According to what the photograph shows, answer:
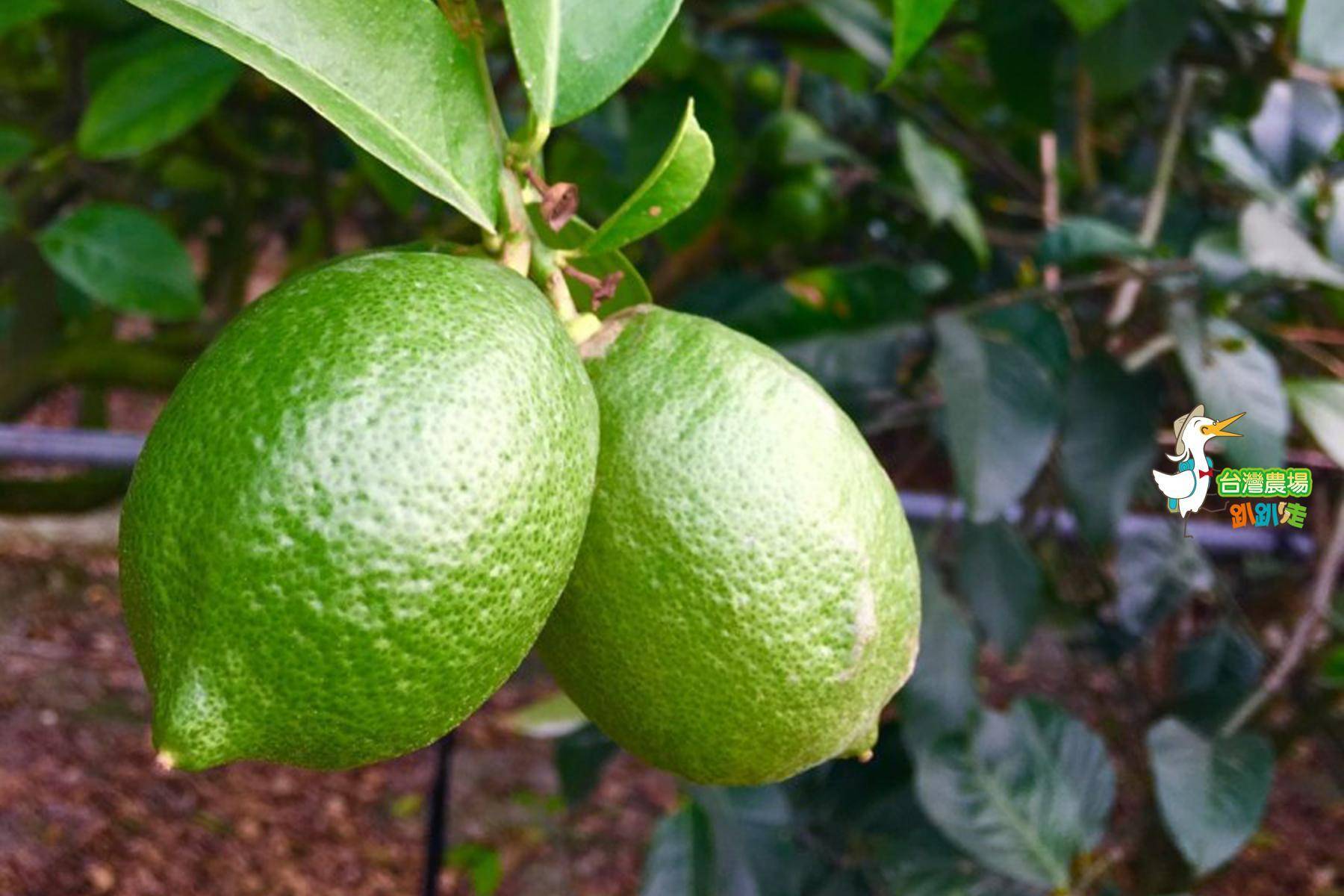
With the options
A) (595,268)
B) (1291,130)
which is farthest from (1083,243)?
(595,268)

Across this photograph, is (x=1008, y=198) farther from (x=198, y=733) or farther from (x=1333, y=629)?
(x=198, y=733)

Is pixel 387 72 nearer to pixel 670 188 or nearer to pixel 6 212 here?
pixel 670 188

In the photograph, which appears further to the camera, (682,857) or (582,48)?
(682,857)

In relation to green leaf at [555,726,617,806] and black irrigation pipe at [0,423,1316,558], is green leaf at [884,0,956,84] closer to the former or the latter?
black irrigation pipe at [0,423,1316,558]

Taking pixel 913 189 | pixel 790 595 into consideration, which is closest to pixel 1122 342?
pixel 913 189

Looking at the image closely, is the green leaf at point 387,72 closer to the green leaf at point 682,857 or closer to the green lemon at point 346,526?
the green lemon at point 346,526

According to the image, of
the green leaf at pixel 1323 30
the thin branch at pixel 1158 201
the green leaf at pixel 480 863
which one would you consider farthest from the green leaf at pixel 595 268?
the green leaf at pixel 480 863
